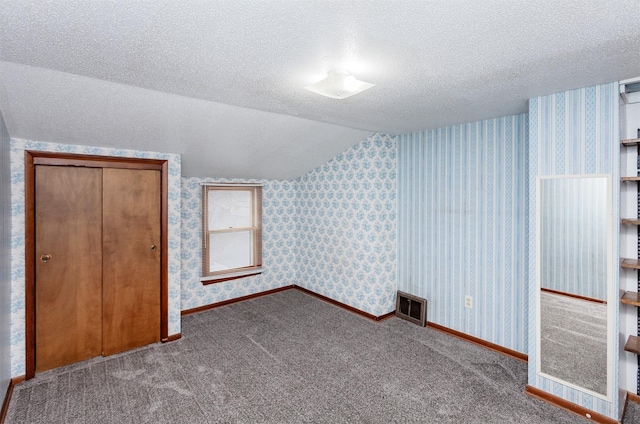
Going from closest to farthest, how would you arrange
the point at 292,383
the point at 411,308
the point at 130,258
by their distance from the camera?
1. the point at 292,383
2. the point at 130,258
3. the point at 411,308

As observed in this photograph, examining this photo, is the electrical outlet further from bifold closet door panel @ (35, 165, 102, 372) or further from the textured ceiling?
bifold closet door panel @ (35, 165, 102, 372)

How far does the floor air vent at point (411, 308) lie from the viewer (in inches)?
151

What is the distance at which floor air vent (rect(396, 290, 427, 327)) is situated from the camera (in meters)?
3.83

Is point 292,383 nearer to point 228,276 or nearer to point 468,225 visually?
point 228,276

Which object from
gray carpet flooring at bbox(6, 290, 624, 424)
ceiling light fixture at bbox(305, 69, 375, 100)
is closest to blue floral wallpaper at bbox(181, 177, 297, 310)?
gray carpet flooring at bbox(6, 290, 624, 424)

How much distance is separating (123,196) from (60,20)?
6.65 ft

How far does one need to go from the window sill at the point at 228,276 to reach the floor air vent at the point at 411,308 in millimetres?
2045

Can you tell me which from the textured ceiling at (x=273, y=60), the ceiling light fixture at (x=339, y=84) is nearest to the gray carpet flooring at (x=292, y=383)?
the textured ceiling at (x=273, y=60)

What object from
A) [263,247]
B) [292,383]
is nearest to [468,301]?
[292,383]

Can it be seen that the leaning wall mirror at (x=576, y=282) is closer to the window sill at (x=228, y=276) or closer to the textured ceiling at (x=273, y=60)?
the textured ceiling at (x=273, y=60)

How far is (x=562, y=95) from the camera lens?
2.40m

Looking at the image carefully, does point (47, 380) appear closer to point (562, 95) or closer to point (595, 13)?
point (595, 13)

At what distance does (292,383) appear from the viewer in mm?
2684

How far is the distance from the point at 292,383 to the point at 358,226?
2048 mm
